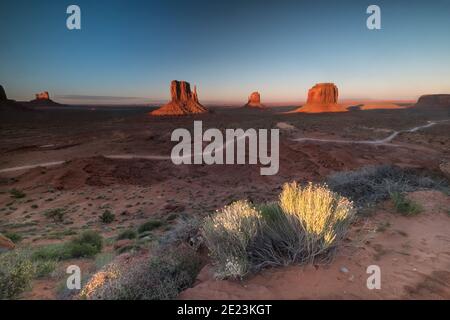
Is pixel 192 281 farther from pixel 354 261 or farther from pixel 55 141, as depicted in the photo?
pixel 55 141

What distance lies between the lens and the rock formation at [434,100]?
101 m

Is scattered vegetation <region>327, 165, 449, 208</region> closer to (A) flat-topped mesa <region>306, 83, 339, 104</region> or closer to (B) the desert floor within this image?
(B) the desert floor

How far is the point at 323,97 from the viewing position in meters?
97.5

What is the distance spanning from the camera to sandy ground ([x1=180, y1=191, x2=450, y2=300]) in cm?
317

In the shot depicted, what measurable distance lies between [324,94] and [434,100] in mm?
46290

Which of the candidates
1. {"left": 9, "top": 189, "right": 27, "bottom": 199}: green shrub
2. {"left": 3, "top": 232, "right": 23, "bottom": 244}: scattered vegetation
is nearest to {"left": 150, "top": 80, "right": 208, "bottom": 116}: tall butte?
{"left": 9, "top": 189, "right": 27, "bottom": 199}: green shrub

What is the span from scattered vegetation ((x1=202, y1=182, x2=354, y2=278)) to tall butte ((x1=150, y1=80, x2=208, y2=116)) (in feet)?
272

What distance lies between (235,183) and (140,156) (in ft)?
35.5

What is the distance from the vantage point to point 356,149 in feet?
75.0

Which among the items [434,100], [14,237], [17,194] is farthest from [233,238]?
[434,100]

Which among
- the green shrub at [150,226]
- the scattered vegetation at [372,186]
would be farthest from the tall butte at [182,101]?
the scattered vegetation at [372,186]

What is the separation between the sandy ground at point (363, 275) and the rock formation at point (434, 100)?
120126 mm

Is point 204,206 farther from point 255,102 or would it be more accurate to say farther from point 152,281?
point 255,102
